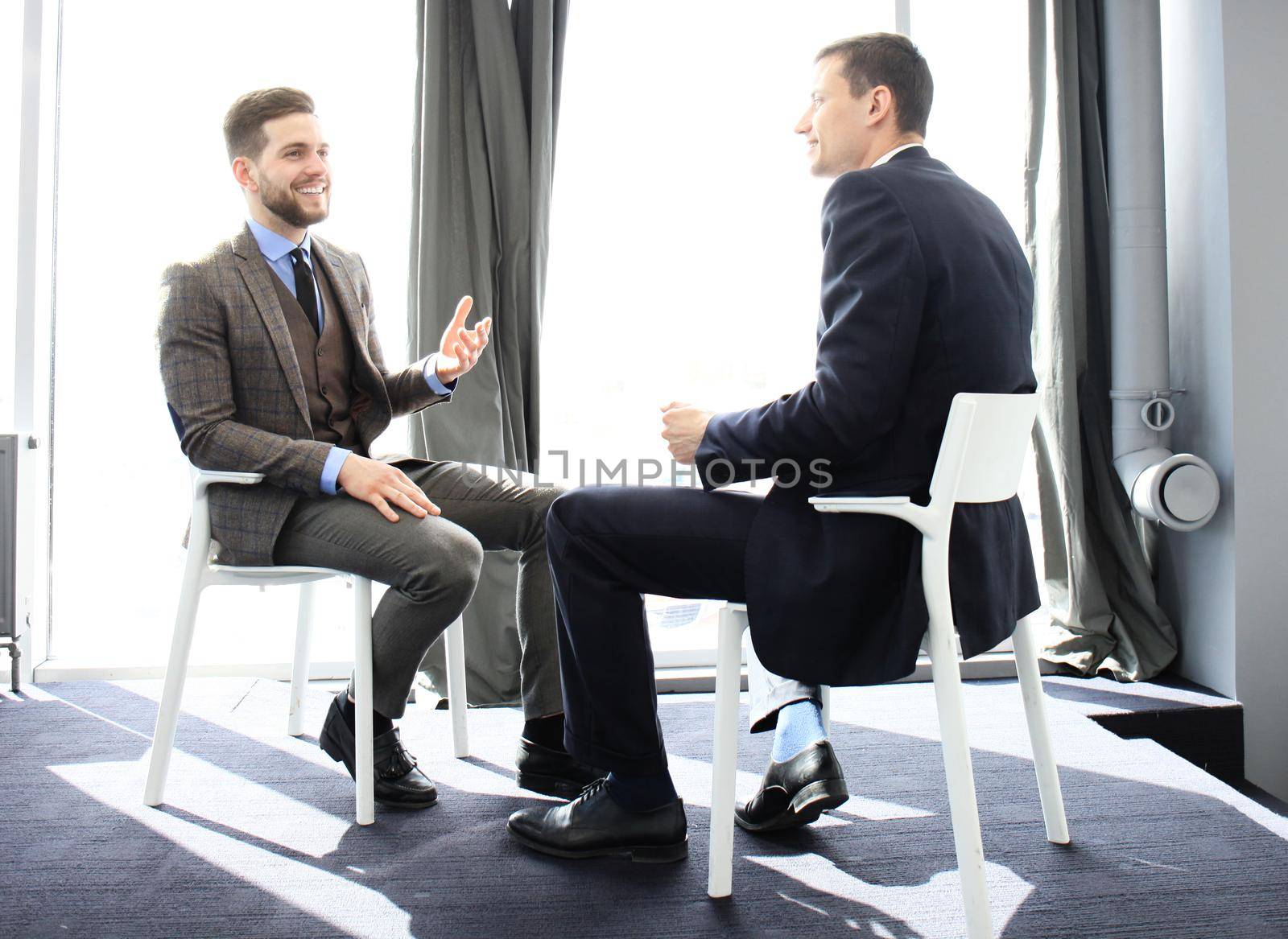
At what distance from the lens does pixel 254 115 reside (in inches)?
81.3

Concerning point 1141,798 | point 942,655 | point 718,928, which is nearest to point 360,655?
point 718,928

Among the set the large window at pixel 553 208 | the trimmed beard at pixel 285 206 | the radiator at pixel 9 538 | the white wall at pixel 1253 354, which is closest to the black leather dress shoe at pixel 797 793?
the large window at pixel 553 208

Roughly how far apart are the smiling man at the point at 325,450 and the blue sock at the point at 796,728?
40cm

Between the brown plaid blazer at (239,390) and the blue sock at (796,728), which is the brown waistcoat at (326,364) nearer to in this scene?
the brown plaid blazer at (239,390)

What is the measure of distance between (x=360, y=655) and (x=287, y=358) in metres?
0.60

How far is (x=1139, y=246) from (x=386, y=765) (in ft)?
7.86

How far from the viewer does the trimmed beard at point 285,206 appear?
2059mm

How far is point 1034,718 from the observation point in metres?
1.68

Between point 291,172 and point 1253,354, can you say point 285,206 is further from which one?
point 1253,354

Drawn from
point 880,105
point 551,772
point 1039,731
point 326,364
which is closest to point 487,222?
point 326,364

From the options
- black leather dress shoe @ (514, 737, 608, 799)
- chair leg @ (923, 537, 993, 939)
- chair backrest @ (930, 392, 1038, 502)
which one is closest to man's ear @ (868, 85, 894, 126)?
chair backrest @ (930, 392, 1038, 502)

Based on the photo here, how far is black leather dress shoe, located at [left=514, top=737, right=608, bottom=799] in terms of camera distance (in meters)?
1.98

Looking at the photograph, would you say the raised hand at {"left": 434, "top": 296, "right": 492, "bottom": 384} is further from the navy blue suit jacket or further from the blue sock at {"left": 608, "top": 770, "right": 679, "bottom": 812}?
the blue sock at {"left": 608, "top": 770, "right": 679, "bottom": 812}

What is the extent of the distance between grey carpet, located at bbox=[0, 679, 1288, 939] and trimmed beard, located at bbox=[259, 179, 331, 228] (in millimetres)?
1160
